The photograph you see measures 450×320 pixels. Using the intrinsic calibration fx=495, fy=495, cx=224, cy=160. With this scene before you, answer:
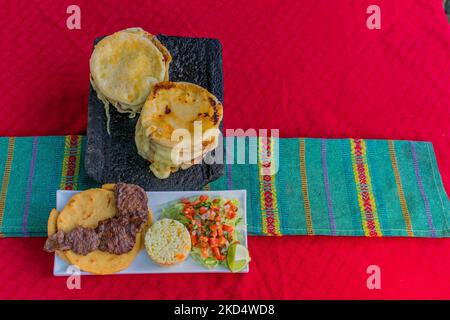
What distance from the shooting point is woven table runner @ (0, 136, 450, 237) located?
85.8 inches

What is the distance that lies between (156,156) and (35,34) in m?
1.11

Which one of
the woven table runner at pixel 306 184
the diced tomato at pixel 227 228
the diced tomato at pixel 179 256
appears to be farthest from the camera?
the woven table runner at pixel 306 184

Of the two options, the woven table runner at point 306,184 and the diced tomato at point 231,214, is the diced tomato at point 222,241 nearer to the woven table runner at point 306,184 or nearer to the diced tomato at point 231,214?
the diced tomato at point 231,214

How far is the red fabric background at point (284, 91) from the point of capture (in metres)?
2.08

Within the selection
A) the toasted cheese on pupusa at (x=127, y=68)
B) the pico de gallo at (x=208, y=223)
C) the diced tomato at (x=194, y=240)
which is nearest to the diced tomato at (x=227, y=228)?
the pico de gallo at (x=208, y=223)

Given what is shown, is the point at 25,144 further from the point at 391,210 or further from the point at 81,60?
the point at 391,210

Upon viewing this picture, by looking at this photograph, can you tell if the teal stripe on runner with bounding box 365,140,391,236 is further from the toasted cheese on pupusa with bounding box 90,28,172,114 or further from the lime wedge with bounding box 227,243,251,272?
the toasted cheese on pupusa with bounding box 90,28,172,114

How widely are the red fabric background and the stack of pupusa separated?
45 centimetres

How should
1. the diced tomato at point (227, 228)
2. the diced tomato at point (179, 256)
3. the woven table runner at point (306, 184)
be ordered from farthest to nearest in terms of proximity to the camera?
the woven table runner at point (306, 184), the diced tomato at point (227, 228), the diced tomato at point (179, 256)

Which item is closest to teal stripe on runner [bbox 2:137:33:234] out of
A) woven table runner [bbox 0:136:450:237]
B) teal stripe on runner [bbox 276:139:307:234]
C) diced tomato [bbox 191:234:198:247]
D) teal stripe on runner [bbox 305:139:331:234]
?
woven table runner [bbox 0:136:450:237]

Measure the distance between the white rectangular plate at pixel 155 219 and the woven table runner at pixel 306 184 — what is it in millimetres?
174

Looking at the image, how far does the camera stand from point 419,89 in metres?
2.62

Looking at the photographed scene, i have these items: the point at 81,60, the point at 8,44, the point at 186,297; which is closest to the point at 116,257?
the point at 186,297

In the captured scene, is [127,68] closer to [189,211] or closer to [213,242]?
[189,211]
